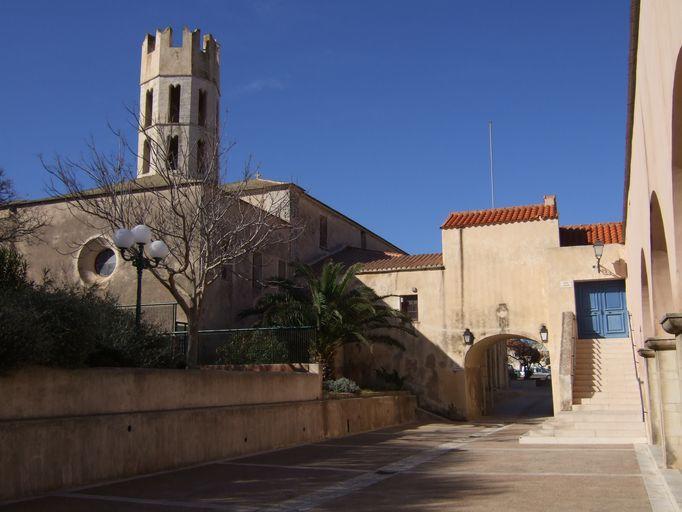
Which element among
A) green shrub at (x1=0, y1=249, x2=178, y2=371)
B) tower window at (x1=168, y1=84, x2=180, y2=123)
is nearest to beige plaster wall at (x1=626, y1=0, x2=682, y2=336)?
green shrub at (x1=0, y1=249, x2=178, y2=371)

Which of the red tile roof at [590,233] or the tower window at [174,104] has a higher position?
the tower window at [174,104]

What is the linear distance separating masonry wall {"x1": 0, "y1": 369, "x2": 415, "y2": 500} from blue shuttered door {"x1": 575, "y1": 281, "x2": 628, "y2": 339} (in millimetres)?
10843

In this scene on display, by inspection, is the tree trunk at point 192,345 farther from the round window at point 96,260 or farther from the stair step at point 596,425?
the stair step at point 596,425

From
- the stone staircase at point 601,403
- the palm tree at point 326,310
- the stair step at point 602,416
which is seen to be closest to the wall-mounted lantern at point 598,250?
the stone staircase at point 601,403

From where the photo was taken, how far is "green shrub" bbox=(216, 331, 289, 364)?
19.1 metres

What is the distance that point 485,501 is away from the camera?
8.74 metres

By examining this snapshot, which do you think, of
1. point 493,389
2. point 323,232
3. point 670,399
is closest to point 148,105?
point 323,232

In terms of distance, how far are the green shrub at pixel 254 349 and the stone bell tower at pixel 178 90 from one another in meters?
12.8

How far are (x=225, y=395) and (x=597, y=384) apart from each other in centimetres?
1115

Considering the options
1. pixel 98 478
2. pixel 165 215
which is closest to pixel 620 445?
pixel 98 478

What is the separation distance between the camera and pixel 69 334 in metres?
10.2

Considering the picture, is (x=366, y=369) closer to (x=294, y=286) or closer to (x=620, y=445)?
(x=294, y=286)

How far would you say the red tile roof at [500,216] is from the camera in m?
25.3

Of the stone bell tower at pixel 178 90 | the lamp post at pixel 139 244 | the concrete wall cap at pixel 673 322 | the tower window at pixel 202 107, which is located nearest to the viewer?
the concrete wall cap at pixel 673 322
